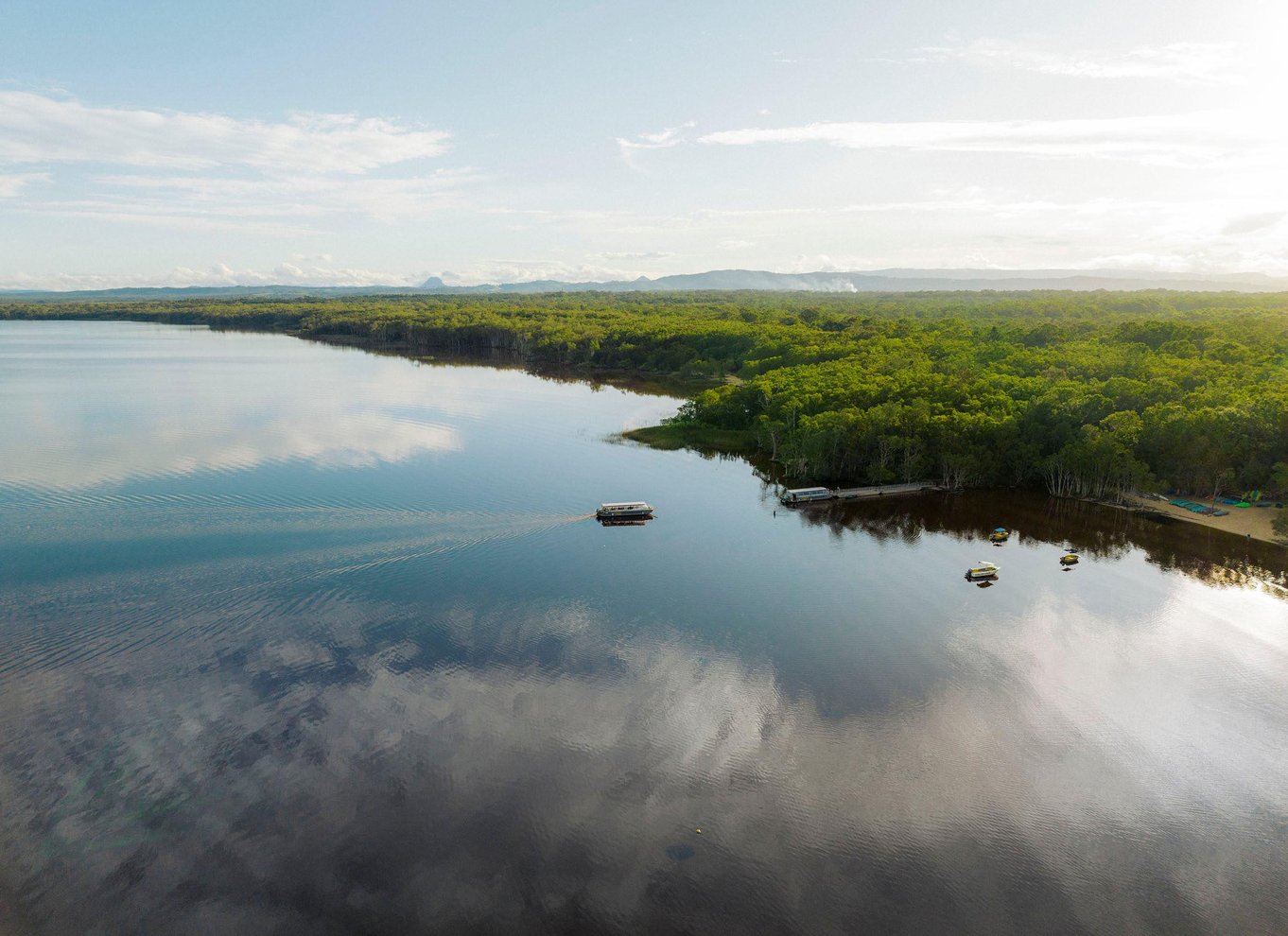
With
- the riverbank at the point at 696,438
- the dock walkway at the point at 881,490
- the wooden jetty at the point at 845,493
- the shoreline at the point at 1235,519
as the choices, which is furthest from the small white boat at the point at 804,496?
the shoreline at the point at 1235,519

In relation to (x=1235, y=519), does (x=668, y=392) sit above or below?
above

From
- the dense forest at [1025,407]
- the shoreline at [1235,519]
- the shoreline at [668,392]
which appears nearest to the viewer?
the shoreline at [1235,519]

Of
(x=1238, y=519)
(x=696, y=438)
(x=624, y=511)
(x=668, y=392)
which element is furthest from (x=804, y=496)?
(x=668, y=392)

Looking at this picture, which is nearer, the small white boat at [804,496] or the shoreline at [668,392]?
the shoreline at [668,392]

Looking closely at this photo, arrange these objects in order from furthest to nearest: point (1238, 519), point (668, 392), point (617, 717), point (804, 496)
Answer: point (668, 392) → point (804, 496) → point (1238, 519) → point (617, 717)

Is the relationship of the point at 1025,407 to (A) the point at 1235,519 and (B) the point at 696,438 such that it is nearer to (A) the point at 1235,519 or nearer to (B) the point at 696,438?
(A) the point at 1235,519

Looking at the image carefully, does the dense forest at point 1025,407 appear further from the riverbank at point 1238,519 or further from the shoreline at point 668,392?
the riverbank at point 1238,519

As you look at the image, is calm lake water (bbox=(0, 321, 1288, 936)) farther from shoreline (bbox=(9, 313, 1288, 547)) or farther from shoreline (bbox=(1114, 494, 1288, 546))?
shoreline (bbox=(9, 313, 1288, 547))
